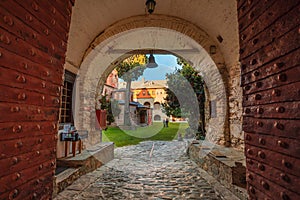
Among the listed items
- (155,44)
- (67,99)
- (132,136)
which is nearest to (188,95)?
(155,44)

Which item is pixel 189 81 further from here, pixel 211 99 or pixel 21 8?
pixel 21 8

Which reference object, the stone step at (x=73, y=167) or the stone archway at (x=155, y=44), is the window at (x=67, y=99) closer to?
the stone archway at (x=155, y=44)

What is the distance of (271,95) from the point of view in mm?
1088

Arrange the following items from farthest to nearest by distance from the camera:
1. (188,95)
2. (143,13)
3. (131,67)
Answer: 1. (131,67)
2. (188,95)
3. (143,13)

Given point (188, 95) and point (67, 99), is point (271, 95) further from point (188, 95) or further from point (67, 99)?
point (188, 95)

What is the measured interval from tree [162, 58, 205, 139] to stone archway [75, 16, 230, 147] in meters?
1.81

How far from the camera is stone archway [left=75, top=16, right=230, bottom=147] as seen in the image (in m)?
4.82

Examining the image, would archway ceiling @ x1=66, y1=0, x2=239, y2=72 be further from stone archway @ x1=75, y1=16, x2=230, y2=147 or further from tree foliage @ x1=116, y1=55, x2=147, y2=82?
tree foliage @ x1=116, y1=55, x2=147, y2=82

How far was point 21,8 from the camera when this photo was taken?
3.41 feet

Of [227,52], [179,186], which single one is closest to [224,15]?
[227,52]

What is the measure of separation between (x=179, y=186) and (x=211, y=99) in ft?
10.6

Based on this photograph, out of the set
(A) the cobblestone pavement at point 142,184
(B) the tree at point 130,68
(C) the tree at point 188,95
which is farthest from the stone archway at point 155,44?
(B) the tree at point 130,68

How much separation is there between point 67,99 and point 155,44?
3378mm

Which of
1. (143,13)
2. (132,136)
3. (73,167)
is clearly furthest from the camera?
(132,136)
